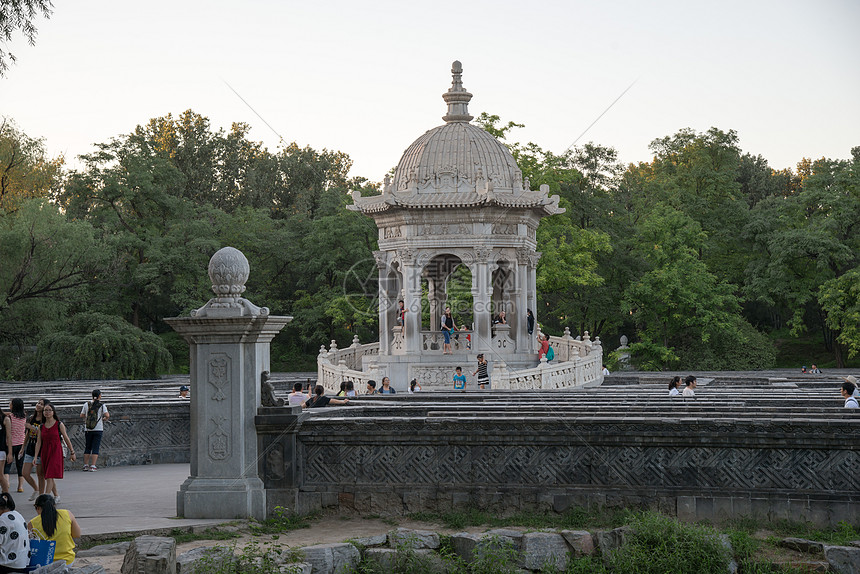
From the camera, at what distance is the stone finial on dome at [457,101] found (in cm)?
3284

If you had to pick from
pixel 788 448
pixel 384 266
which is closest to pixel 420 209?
pixel 384 266

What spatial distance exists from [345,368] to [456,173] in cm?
682

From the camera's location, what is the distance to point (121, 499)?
41.4ft

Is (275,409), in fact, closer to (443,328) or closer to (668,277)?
(443,328)

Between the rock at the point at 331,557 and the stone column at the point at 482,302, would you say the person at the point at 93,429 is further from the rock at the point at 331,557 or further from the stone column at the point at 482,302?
the stone column at the point at 482,302

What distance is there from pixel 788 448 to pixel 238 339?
6173 mm

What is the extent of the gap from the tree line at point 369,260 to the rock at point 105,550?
2756 centimetres

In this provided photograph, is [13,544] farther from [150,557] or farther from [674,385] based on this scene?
[674,385]

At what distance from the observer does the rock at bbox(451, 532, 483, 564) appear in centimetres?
977

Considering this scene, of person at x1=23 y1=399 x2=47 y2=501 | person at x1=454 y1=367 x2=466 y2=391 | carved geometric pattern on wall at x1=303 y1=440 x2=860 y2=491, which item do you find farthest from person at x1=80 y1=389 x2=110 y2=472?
person at x1=454 y1=367 x2=466 y2=391

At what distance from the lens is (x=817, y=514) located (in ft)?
34.5

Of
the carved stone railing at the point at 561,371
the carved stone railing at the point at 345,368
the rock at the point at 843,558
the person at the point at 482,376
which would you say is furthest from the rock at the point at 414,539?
the carved stone railing at the point at 345,368

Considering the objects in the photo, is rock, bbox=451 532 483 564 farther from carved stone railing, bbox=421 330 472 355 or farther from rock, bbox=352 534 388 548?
carved stone railing, bbox=421 330 472 355

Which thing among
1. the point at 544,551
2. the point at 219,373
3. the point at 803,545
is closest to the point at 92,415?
the point at 219,373
